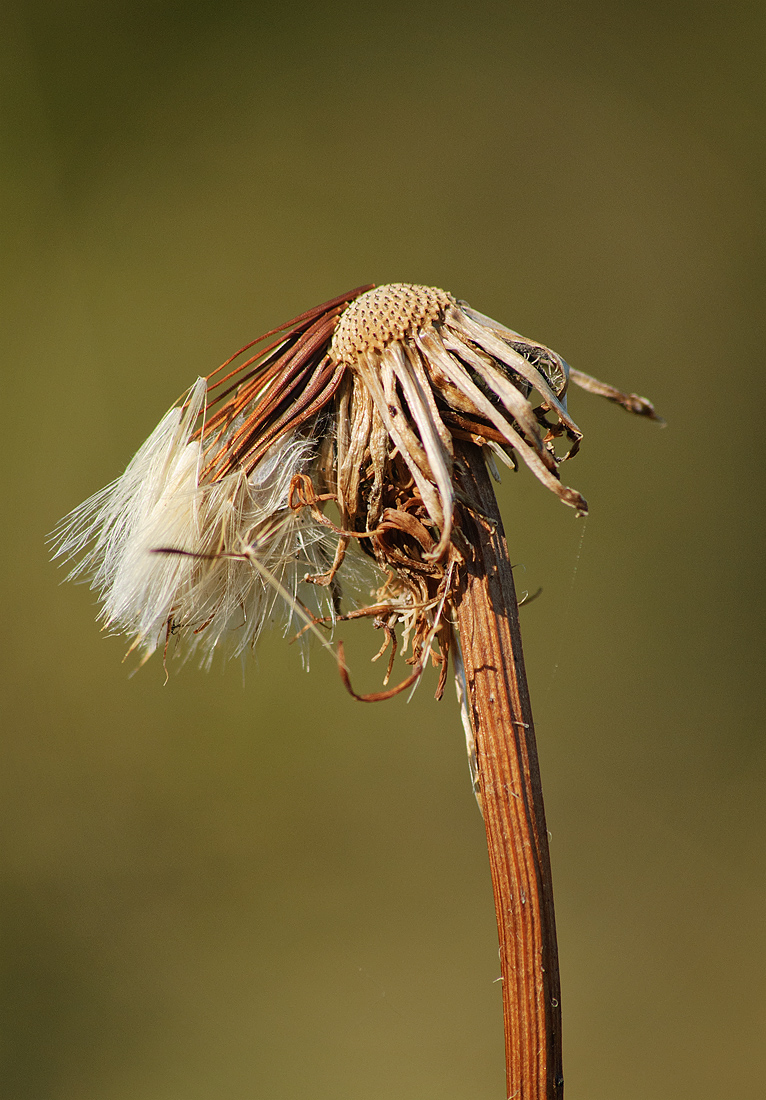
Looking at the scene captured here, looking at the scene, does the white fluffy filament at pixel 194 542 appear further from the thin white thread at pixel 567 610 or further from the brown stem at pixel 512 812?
the thin white thread at pixel 567 610

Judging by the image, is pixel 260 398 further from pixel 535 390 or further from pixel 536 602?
pixel 536 602

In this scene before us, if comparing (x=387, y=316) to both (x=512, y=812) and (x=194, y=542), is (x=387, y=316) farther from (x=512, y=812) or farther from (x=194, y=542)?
(x=512, y=812)

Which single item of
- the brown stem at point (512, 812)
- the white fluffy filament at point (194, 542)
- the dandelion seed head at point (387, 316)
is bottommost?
the brown stem at point (512, 812)

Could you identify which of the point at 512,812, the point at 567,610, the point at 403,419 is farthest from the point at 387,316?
the point at 567,610

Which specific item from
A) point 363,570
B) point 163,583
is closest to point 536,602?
point 363,570

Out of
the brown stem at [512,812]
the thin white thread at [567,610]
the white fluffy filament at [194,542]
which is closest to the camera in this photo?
the brown stem at [512,812]

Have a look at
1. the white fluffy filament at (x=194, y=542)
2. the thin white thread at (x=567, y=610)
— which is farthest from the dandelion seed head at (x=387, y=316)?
the thin white thread at (x=567, y=610)
